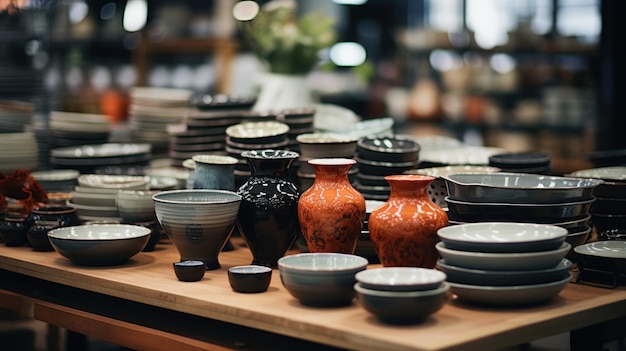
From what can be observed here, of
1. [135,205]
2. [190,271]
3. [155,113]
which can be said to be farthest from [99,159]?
[190,271]

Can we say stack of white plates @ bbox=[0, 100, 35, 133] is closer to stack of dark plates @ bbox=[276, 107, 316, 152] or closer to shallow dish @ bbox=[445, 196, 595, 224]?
stack of dark plates @ bbox=[276, 107, 316, 152]

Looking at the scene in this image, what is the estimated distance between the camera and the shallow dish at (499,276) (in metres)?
1.83

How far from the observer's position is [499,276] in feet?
5.99

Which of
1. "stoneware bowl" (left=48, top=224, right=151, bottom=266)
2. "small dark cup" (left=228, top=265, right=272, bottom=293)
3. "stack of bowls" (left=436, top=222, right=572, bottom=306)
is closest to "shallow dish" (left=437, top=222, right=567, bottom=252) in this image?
"stack of bowls" (left=436, top=222, right=572, bottom=306)

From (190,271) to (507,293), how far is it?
29.3 inches

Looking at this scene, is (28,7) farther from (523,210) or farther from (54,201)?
(523,210)

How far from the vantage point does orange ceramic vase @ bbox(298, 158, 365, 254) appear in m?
2.16

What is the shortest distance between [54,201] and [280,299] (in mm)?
1270

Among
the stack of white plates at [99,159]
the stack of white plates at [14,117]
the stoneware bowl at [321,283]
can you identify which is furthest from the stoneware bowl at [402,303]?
the stack of white plates at [14,117]

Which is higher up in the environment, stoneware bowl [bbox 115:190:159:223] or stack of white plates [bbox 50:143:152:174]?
stack of white plates [bbox 50:143:152:174]

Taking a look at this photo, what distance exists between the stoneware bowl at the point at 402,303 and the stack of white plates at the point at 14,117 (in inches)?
95.2

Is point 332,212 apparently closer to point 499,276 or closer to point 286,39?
point 499,276

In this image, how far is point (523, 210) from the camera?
210 cm

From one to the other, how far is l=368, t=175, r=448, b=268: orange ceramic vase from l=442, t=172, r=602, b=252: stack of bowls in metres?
0.10
